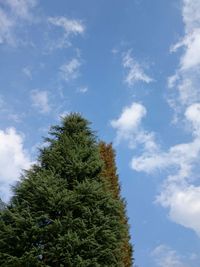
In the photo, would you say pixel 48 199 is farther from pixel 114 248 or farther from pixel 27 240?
pixel 114 248

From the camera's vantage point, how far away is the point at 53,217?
2361cm

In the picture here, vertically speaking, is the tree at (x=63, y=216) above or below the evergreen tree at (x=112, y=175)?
below

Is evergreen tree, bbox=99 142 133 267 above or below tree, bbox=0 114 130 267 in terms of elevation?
above

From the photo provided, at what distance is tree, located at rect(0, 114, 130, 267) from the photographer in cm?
2258

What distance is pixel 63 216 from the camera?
23.3 m

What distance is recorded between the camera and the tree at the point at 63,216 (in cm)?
2258

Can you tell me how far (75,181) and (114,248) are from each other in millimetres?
3843

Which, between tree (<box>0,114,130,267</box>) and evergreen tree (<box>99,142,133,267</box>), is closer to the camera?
tree (<box>0,114,130,267</box>)

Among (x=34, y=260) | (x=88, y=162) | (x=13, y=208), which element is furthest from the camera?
→ (x=88, y=162)

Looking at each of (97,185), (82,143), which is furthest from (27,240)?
(82,143)

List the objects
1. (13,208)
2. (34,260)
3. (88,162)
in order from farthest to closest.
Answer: (88,162) < (13,208) < (34,260)

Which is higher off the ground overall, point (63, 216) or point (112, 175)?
point (112, 175)

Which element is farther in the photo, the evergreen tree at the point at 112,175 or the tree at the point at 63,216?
the evergreen tree at the point at 112,175

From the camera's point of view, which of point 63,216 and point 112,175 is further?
point 112,175
